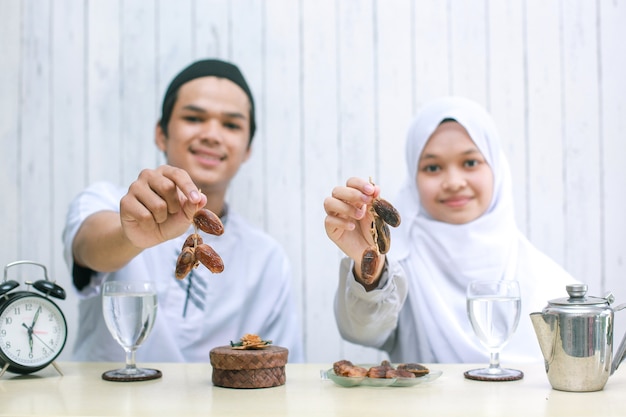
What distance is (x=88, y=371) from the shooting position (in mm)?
1400

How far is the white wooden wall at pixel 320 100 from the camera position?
7.95ft

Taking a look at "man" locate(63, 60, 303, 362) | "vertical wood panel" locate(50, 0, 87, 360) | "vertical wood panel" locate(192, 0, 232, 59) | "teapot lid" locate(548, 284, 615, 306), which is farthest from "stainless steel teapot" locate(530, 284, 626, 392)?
"vertical wood panel" locate(50, 0, 87, 360)

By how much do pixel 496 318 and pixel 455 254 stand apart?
2.46 feet

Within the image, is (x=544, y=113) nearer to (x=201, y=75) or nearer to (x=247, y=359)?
(x=201, y=75)

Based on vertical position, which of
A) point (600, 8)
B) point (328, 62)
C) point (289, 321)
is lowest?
point (289, 321)

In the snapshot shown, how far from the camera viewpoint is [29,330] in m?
1.36

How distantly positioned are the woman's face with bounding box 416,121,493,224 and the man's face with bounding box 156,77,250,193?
61 cm

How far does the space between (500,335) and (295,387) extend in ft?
1.26

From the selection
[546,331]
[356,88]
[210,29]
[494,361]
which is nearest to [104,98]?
[210,29]

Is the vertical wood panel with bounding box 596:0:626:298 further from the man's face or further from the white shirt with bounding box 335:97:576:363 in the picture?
the man's face

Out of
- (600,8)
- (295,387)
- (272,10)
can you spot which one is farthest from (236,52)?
(295,387)

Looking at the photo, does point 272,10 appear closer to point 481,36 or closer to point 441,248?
point 481,36

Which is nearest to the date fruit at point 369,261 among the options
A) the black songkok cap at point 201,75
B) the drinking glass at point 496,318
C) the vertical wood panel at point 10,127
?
the drinking glass at point 496,318

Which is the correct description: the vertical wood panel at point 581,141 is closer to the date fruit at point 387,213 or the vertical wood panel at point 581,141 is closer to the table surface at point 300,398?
the table surface at point 300,398
